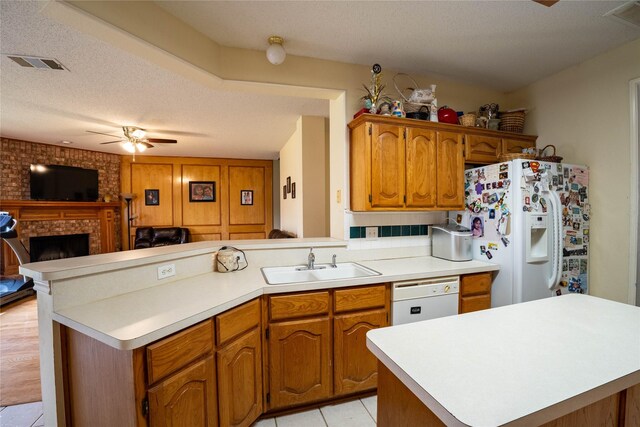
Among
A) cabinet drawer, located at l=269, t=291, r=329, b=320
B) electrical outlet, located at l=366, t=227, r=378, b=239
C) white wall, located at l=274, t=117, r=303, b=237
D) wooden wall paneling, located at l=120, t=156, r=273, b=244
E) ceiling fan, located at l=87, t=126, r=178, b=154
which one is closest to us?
cabinet drawer, located at l=269, t=291, r=329, b=320

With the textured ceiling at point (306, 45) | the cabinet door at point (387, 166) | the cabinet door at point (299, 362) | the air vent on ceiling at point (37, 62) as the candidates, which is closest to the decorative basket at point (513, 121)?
the textured ceiling at point (306, 45)

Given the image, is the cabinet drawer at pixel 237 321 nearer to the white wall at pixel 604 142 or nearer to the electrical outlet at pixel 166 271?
the electrical outlet at pixel 166 271

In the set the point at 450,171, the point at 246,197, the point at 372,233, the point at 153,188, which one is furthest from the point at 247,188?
the point at 450,171

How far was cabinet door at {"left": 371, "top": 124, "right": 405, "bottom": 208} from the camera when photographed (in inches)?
Result: 81.6

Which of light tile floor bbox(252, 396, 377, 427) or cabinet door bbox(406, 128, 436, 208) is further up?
cabinet door bbox(406, 128, 436, 208)

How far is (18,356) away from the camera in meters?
2.49

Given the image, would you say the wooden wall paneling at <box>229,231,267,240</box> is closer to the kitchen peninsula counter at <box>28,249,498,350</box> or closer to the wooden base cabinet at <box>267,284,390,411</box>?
the kitchen peninsula counter at <box>28,249,498,350</box>

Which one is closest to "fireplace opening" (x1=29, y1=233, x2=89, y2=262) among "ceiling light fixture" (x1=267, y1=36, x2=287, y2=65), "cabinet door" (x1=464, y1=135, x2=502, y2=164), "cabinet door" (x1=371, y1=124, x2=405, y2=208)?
"ceiling light fixture" (x1=267, y1=36, x2=287, y2=65)

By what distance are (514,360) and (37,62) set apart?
3.56 m

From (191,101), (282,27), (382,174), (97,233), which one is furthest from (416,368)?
(97,233)

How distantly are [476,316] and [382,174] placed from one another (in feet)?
4.15

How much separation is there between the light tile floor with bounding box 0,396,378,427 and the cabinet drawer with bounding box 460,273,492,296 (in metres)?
1.03

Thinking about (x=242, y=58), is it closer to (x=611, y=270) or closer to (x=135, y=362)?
(x=135, y=362)

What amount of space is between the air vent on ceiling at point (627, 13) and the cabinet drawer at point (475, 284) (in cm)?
190
